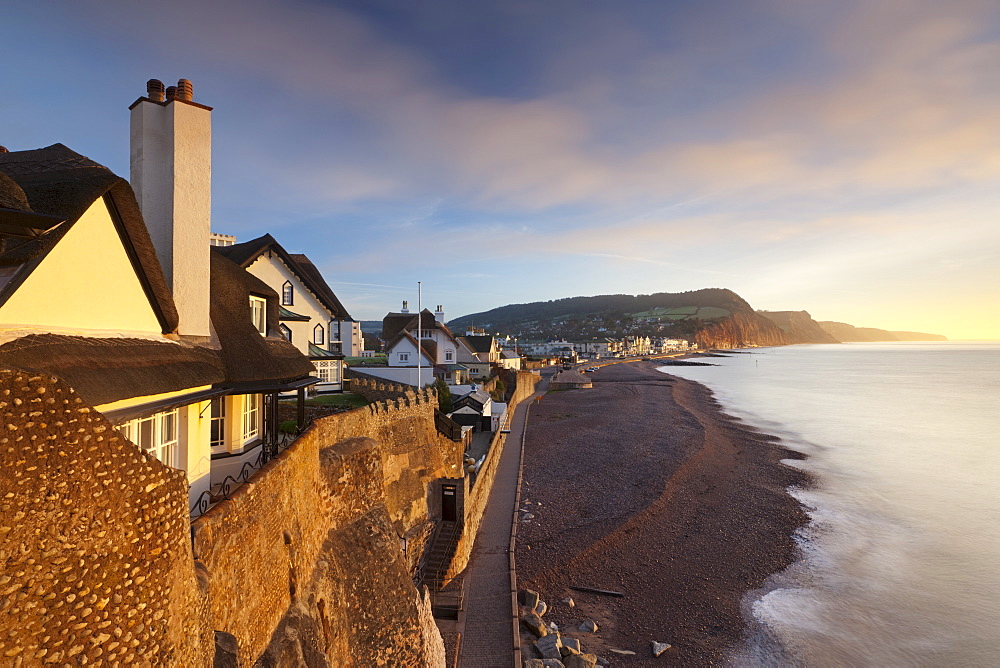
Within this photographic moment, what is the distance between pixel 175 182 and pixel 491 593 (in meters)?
14.2

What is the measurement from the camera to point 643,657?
14812mm

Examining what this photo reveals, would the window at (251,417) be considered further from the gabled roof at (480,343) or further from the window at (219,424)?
the gabled roof at (480,343)

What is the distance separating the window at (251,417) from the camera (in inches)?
459

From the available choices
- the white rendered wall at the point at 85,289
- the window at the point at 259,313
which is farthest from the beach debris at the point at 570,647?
the white rendered wall at the point at 85,289

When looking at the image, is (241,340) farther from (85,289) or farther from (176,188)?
(85,289)

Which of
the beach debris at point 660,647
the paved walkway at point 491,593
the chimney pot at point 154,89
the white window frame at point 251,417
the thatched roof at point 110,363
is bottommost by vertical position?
the beach debris at point 660,647

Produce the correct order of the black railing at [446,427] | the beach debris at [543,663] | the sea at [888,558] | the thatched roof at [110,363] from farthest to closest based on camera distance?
the black railing at [446,427]
the sea at [888,558]
the beach debris at [543,663]
the thatched roof at [110,363]

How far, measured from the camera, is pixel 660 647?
1508 centimetres

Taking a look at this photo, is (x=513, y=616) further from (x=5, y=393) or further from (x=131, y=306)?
Result: (x=5, y=393)

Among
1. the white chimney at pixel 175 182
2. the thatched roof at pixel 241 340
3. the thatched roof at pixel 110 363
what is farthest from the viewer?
the thatched roof at pixel 241 340

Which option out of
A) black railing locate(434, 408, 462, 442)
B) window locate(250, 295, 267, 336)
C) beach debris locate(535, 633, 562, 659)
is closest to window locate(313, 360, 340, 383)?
black railing locate(434, 408, 462, 442)

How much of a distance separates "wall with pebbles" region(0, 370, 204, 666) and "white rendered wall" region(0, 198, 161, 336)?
8.61 ft

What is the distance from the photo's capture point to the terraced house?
18.9 ft

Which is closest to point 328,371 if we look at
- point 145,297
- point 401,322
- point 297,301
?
point 297,301
